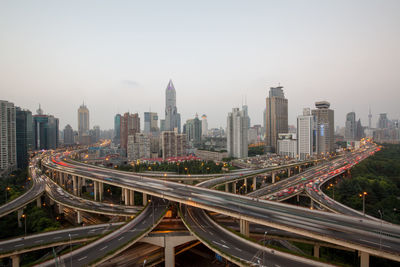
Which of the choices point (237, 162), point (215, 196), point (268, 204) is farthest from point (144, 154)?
point (268, 204)

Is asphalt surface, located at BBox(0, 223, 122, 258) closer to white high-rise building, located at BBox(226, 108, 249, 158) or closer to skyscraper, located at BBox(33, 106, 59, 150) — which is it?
white high-rise building, located at BBox(226, 108, 249, 158)

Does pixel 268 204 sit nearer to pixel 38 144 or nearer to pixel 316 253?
pixel 316 253

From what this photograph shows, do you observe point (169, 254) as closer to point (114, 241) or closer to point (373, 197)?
point (114, 241)

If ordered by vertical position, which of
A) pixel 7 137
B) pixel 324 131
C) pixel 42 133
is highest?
pixel 42 133

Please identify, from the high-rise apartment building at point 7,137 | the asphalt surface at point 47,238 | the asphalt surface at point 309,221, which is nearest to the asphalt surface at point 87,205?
the asphalt surface at point 47,238

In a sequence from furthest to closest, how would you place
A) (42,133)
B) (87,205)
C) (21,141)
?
(42,133) → (21,141) → (87,205)

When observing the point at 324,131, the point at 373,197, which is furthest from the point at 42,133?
the point at 324,131
